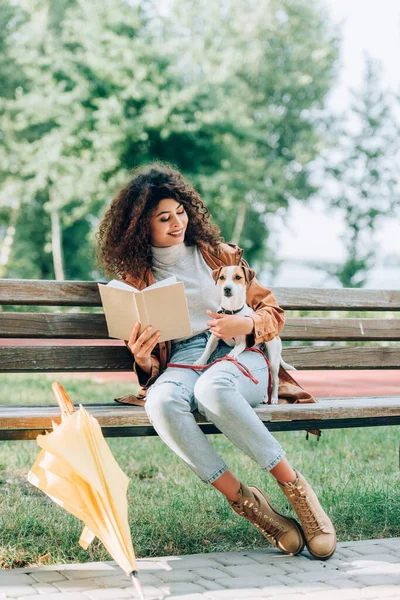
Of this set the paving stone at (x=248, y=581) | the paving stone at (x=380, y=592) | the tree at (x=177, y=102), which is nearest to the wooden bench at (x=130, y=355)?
the paving stone at (x=248, y=581)

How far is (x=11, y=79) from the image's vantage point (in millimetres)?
30109

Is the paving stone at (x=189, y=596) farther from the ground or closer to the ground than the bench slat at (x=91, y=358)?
closer to the ground

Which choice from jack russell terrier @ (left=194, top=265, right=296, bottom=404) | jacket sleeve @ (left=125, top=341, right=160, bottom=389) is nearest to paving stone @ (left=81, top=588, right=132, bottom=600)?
jacket sleeve @ (left=125, top=341, right=160, bottom=389)

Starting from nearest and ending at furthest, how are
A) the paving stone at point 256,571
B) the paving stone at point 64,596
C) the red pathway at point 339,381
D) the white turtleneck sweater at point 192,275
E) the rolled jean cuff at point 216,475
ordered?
the paving stone at point 64,596 < the paving stone at point 256,571 < the rolled jean cuff at point 216,475 < the white turtleneck sweater at point 192,275 < the red pathway at point 339,381

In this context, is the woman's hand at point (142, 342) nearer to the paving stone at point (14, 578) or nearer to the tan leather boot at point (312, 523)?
the tan leather boot at point (312, 523)

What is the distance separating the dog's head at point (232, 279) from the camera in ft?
11.9

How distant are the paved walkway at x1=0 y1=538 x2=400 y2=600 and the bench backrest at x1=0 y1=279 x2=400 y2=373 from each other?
3.72 ft

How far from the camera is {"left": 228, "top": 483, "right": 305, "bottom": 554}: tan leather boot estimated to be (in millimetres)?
3246

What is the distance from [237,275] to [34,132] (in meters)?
29.6

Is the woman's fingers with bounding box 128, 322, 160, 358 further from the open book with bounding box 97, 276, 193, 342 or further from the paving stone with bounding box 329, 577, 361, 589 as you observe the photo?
the paving stone with bounding box 329, 577, 361, 589

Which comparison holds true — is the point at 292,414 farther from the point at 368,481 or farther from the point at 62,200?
the point at 62,200

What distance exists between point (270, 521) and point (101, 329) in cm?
135

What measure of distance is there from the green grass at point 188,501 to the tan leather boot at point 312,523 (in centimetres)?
36

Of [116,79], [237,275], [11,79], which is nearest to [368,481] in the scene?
[237,275]
